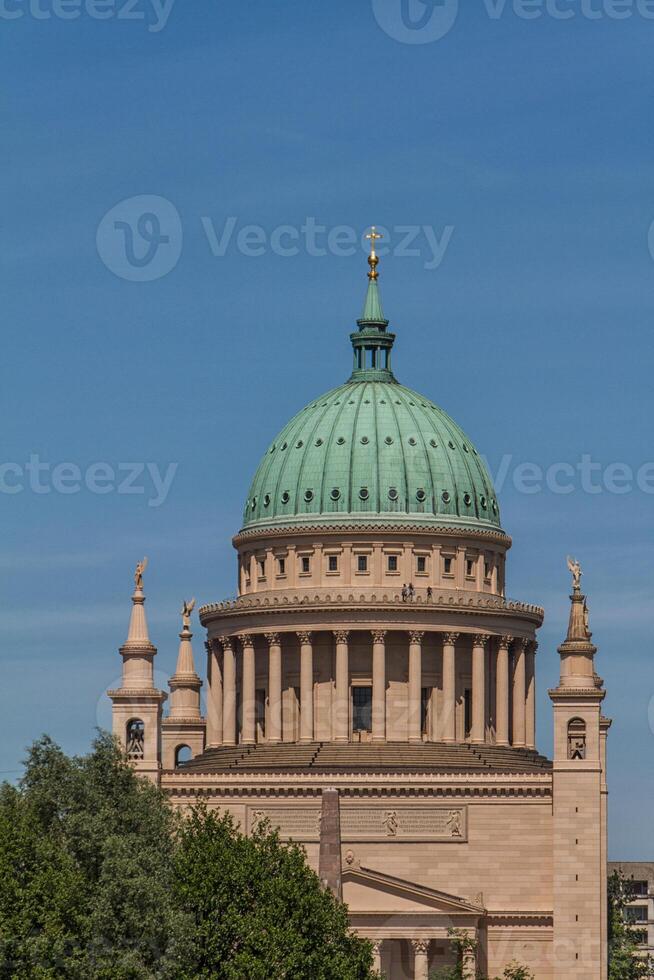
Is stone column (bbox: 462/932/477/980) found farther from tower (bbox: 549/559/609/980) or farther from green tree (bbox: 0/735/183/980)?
green tree (bbox: 0/735/183/980)

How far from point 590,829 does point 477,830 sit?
623cm

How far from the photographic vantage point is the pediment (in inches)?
7530

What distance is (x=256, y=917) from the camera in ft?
502

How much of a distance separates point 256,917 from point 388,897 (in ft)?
130

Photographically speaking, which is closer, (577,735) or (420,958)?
(420,958)

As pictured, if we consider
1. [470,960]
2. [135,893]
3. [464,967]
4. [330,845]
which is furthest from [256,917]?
[470,960]

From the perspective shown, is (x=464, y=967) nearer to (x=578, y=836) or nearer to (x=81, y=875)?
(x=578, y=836)

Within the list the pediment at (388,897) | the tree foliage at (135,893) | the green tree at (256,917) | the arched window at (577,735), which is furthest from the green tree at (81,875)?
the arched window at (577,735)

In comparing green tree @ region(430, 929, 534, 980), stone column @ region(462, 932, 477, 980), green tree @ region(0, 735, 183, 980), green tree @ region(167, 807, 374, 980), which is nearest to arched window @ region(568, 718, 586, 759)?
green tree @ region(430, 929, 534, 980)

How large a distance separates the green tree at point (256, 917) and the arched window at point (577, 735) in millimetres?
40096

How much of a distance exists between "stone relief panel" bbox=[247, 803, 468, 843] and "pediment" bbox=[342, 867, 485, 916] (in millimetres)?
5674

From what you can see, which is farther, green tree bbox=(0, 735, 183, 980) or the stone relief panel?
the stone relief panel

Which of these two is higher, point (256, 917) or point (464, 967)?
point (464, 967)

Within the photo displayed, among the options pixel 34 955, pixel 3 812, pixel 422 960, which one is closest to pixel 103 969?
pixel 34 955
